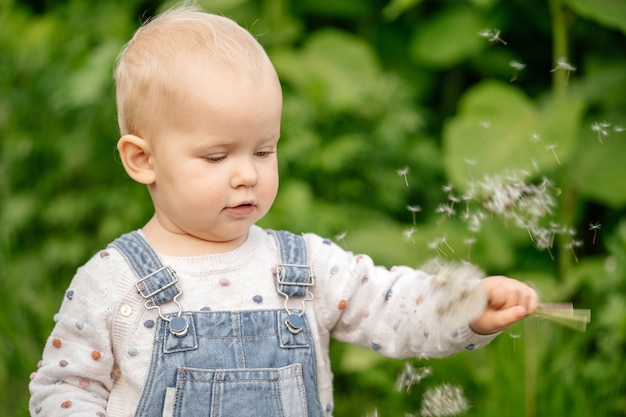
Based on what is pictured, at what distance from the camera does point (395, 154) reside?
3213mm

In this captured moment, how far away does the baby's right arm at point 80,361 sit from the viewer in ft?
4.87

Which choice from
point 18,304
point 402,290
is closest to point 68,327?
point 402,290

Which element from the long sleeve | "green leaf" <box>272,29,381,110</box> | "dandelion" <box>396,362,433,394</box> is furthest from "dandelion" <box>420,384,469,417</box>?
"green leaf" <box>272,29,381,110</box>

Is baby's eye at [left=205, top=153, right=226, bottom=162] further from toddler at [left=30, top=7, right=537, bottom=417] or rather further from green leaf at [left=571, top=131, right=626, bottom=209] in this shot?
green leaf at [left=571, top=131, right=626, bottom=209]

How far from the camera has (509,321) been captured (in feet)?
4.74

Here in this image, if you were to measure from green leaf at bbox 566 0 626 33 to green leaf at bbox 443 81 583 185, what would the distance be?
0.93 ft

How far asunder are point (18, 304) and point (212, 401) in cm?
179

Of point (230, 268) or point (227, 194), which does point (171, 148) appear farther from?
point (230, 268)

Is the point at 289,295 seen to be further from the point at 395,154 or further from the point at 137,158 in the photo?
the point at 395,154

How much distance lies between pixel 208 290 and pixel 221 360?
127mm

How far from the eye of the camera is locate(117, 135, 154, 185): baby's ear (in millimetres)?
1558

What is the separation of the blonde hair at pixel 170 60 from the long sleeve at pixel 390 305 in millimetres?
360

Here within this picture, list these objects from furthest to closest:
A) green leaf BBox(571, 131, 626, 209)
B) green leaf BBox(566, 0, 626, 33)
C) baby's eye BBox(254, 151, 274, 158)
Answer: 1. green leaf BBox(571, 131, 626, 209)
2. green leaf BBox(566, 0, 626, 33)
3. baby's eye BBox(254, 151, 274, 158)

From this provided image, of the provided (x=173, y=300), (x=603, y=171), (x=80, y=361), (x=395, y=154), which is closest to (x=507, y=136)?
(x=603, y=171)
